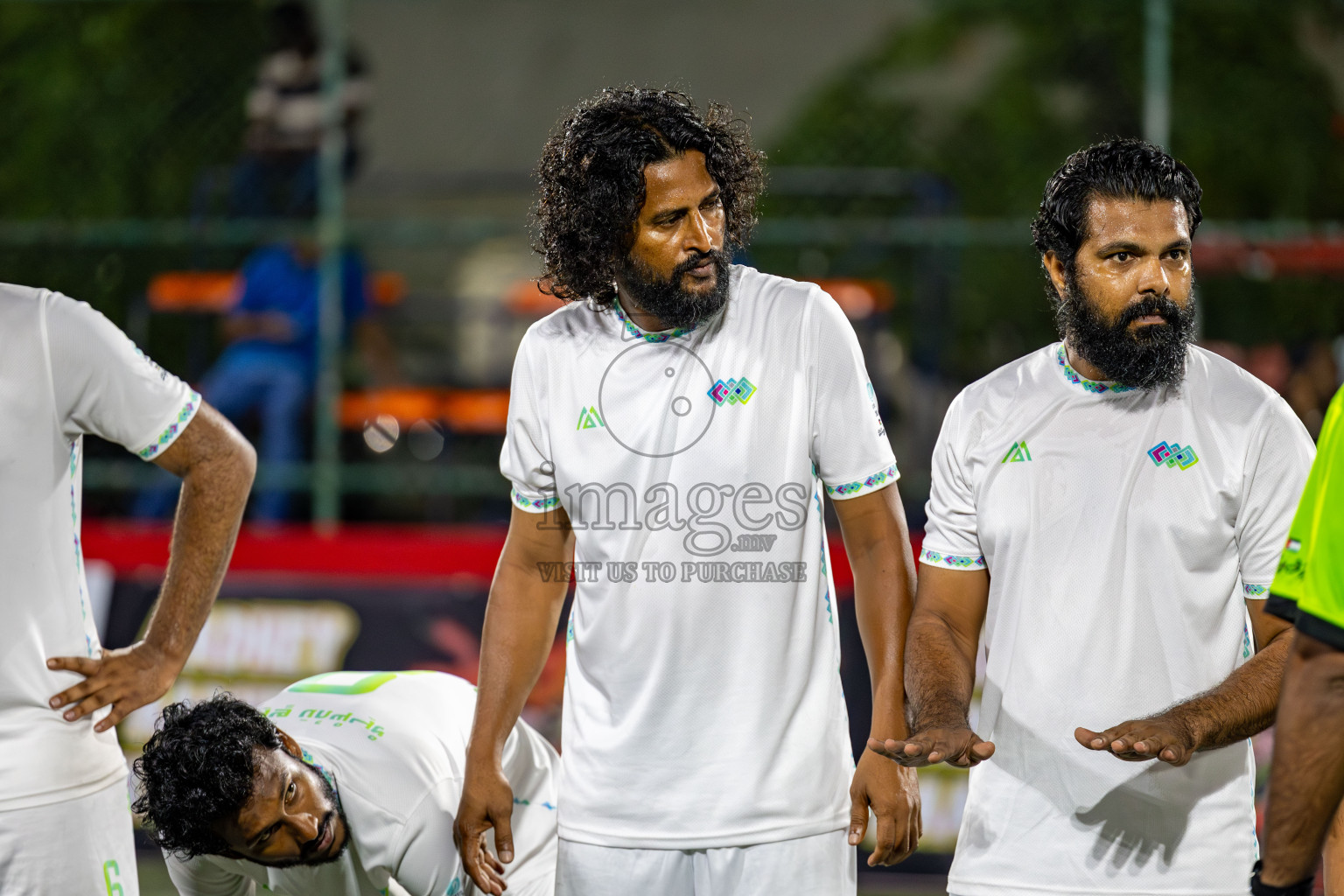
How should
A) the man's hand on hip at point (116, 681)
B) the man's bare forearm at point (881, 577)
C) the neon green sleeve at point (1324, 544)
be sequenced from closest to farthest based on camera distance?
the neon green sleeve at point (1324, 544) < the man's bare forearm at point (881, 577) < the man's hand on hip at point (116, 681)

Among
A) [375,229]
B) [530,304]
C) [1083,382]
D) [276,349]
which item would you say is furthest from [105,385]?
[530,304]

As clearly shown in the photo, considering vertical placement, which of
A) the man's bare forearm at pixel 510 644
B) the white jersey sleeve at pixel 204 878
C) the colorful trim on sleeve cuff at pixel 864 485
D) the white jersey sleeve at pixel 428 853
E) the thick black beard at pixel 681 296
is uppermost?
the thick black beard at pixel 681 296

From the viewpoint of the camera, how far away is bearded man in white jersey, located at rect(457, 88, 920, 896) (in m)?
2.80

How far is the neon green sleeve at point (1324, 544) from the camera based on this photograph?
203cm

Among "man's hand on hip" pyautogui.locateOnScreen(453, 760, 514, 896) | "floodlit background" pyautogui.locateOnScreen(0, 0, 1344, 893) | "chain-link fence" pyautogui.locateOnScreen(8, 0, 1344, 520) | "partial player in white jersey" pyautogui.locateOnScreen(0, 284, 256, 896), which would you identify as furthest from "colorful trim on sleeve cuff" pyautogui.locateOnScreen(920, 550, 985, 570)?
"chain-link fence" pyautogui.locateOnScreen(8, 0, 1344, 520)

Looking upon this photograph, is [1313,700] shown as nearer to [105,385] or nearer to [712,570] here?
[712,570]

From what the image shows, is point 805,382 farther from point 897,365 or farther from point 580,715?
point 897,365

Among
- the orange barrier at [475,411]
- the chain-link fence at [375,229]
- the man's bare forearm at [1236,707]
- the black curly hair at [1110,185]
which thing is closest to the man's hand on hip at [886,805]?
the man's bare forearm at [1236,707]

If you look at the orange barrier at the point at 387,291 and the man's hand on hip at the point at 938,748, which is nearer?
the man's hand on hip at the point at 938,748

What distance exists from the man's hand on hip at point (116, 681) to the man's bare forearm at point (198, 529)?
0.13 ft

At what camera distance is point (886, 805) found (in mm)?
2709

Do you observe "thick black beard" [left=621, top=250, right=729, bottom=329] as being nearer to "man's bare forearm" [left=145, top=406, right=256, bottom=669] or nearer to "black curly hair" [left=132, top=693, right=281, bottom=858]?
"man's bare forearm" [left=145, top=406, right=256, bottom=669]

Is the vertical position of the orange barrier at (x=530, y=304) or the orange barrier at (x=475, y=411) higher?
the orange barrier at (x=530, y=304)

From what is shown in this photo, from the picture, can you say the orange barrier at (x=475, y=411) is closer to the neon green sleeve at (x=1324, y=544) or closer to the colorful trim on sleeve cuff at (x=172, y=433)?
the colorful trim on sleeve cuff at (x=172, y=433)
